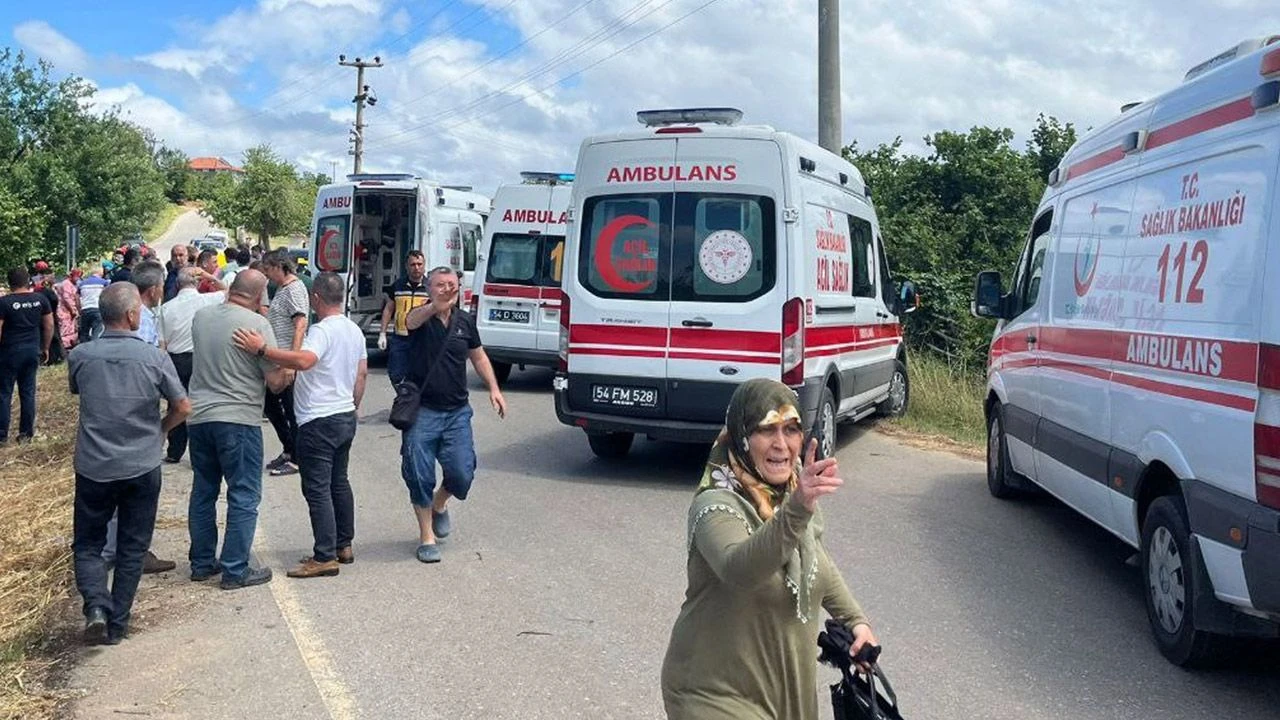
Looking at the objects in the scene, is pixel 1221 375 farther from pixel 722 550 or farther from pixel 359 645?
pixel 359 645

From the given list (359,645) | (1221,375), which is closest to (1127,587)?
(1221,375)

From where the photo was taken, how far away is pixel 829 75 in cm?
1512

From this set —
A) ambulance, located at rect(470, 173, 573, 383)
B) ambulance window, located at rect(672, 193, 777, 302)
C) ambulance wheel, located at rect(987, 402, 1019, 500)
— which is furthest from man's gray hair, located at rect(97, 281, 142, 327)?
ambulance, located at rect(470, 173, 573, 383)

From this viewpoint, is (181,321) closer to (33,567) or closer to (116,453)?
(33,567)

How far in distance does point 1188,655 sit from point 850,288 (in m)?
5.57

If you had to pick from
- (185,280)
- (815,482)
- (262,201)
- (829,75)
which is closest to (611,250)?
(185,280)

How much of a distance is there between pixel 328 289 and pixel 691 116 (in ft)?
11.9

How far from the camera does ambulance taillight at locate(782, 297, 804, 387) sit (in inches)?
332

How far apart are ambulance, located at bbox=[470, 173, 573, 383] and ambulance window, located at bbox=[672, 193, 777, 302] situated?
18.7 ft

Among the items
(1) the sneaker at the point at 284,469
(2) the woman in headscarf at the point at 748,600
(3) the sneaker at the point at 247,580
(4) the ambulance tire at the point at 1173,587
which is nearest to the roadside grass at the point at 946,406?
(4) the ambulance tire at the point at 1173,587

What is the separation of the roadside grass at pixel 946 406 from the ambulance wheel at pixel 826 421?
247 cm

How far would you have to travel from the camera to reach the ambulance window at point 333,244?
16688 millimetres

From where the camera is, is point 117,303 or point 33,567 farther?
point 33,567

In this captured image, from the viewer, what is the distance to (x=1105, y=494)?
592 centimetres
